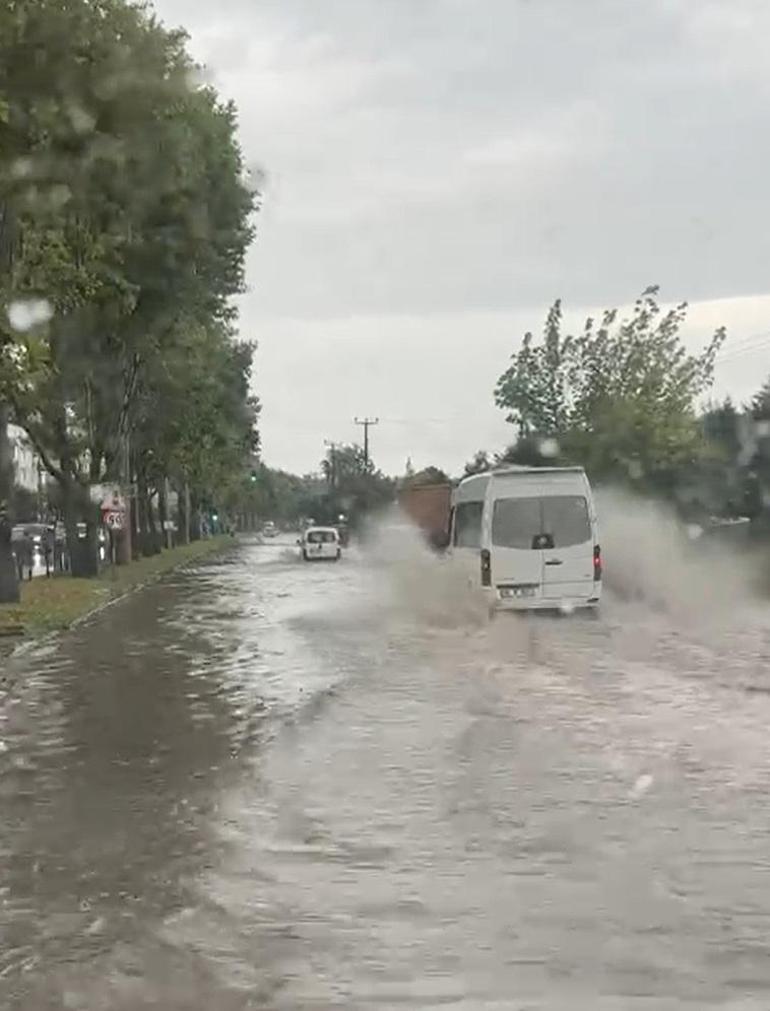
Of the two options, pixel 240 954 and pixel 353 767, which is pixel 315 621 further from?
pixel 240 954

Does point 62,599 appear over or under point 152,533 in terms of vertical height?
under

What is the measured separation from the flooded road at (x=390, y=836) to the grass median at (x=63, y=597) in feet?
23.5

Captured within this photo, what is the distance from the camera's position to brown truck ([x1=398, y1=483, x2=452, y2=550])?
2030 inches

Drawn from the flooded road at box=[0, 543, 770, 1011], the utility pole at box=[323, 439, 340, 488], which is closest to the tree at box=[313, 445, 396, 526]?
the utility pole at box=[323, 439, 340, 488]

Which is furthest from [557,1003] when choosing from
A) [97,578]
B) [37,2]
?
[97,578]

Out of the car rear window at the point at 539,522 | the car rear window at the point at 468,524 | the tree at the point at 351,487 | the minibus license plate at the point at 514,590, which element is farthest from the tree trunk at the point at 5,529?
the tree at the point at 351,487

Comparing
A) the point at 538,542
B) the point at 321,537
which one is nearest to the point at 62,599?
the point at 538,542

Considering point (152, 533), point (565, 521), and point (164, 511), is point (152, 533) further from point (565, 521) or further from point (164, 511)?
point (565, 521)

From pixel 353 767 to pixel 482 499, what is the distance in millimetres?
15833

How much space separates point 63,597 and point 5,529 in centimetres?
503

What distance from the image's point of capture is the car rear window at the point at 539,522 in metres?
26.4

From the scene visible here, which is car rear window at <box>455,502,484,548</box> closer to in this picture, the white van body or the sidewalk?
the white van body

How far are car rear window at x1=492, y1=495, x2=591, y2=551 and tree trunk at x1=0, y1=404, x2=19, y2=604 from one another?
9.03m

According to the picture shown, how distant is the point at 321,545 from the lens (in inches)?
2783
